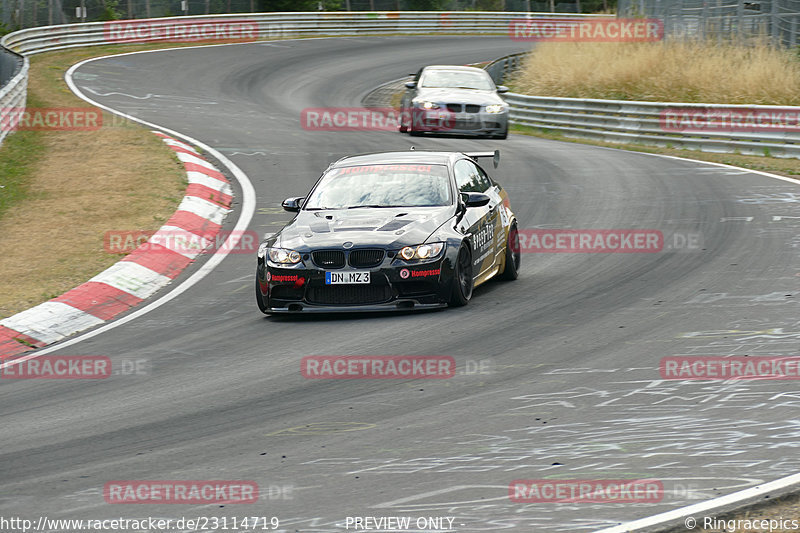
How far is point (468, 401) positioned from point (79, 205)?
1009 centimetres

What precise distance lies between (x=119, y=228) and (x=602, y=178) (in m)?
8.07

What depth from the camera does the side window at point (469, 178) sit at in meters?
11.6

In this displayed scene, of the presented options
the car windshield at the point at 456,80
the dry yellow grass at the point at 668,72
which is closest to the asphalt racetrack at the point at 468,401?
the car windshield at the point at 456,80

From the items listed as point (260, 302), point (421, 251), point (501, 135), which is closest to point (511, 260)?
point (421, 251)

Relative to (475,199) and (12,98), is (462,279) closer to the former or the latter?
(475,199)

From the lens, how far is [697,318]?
9438 millimetres

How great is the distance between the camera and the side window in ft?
38.1

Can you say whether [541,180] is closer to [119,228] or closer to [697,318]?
[119,228]

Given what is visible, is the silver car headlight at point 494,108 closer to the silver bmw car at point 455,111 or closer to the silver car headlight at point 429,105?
the silver bmw car at point 455,111

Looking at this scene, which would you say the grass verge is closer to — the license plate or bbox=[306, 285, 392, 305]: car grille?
bbox=[306, 285, 392, 305]: car grille

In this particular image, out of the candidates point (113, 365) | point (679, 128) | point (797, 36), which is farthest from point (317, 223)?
point (797, 36)

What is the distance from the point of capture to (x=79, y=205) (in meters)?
15.9

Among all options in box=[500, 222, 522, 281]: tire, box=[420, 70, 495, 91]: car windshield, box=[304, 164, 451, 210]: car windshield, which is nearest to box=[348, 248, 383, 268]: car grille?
box=[304, 164, 451, 210]: car windshield

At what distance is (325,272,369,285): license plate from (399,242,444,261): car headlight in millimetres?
382
